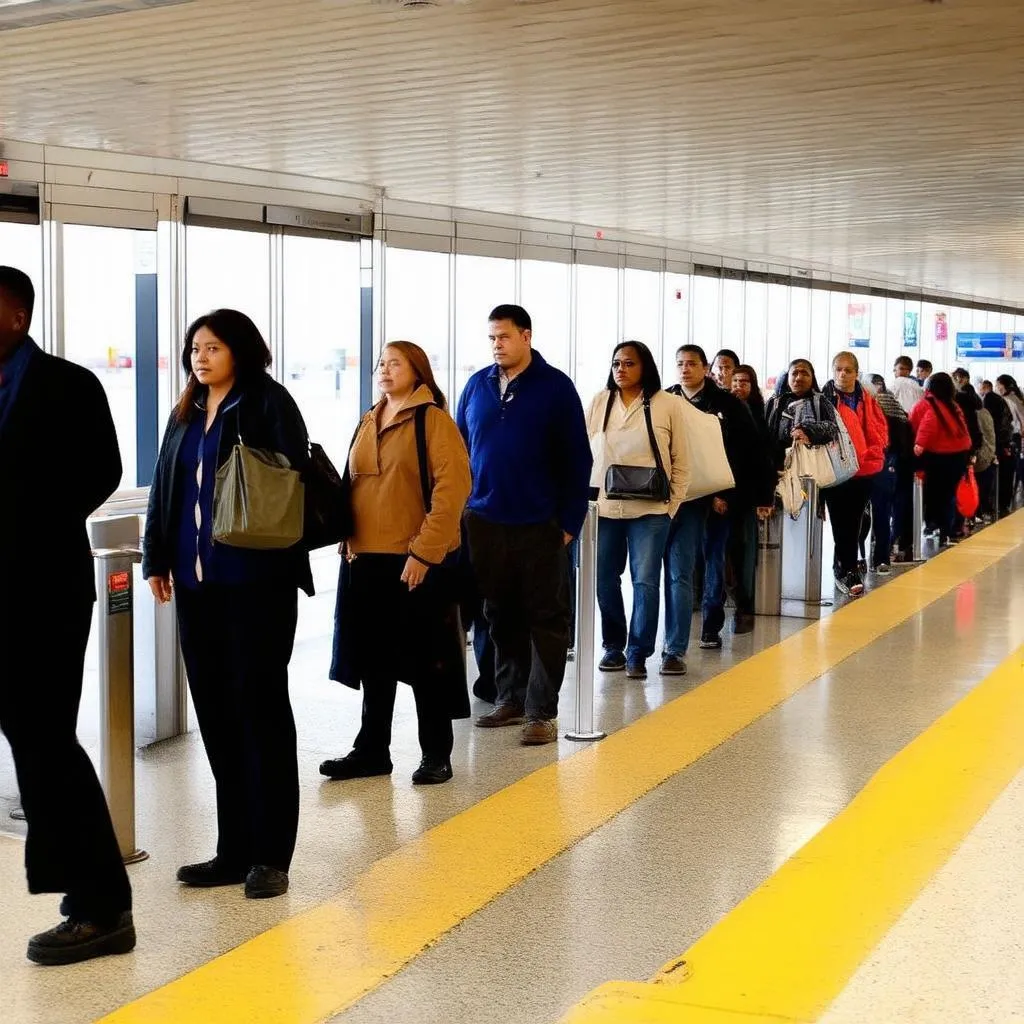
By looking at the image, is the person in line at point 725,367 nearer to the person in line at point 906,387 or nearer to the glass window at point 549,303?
the person in line at point 906,387

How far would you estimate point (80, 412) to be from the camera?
3.66m

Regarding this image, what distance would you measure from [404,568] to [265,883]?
4.56 feet

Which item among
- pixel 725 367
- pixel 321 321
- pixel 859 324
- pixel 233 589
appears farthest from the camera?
pixel 859 324

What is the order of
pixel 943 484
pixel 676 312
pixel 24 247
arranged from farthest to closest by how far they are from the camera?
pixel 676 312, pixel 943 484, pixel 24 247

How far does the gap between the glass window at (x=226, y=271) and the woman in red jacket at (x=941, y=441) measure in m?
5.71

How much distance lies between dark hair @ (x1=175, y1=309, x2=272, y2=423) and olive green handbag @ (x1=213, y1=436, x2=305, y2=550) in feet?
0.70

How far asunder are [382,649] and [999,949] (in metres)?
2.69

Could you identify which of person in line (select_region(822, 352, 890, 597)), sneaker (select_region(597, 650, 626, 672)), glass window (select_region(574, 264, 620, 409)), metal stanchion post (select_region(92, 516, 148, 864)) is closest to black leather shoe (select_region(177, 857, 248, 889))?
metal stanchion post (select_region(92, 516, 148, 864))

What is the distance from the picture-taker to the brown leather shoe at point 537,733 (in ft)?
20.1

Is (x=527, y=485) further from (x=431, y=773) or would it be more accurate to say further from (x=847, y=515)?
(x=847, y=515)

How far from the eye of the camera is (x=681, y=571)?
7875mm

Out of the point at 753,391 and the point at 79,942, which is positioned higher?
Result: the point at 753,391

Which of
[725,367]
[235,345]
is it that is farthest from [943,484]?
[235,345]

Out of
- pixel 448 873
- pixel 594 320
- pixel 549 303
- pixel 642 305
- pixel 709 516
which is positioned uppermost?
pixel 642 305
